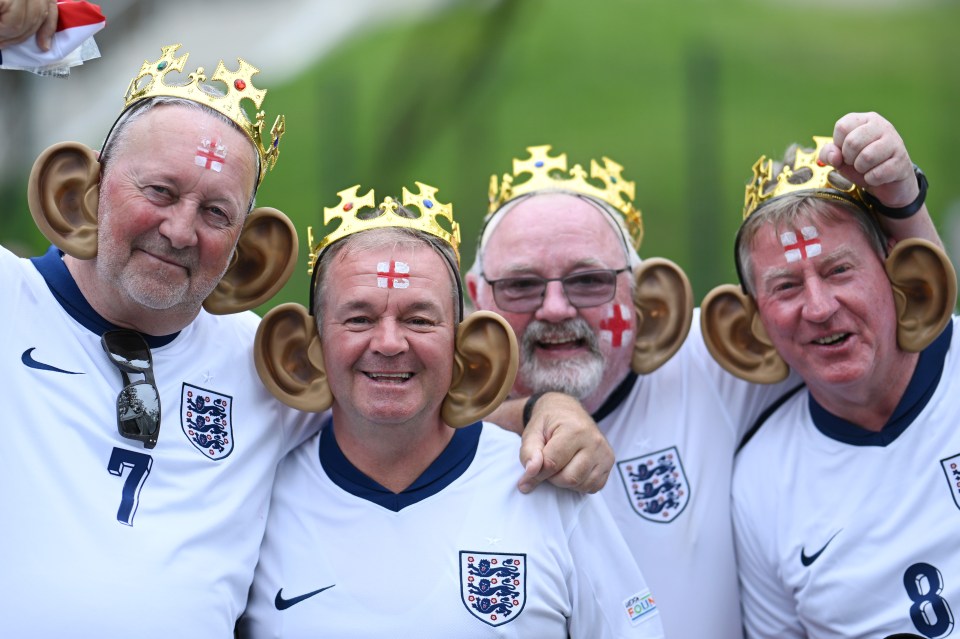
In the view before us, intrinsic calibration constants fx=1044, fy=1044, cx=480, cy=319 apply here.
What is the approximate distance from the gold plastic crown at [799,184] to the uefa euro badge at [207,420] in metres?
1.91

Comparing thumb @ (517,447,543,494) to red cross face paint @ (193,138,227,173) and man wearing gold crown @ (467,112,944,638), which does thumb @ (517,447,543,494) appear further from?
red cross face paint @ (193,138,227,173)

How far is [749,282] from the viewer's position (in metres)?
3.67

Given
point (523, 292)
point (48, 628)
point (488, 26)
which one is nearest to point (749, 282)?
point (523, 292)

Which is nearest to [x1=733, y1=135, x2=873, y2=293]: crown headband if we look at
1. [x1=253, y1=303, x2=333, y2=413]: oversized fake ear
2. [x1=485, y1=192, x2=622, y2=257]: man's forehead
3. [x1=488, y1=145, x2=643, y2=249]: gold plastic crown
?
[x1=485, y1=192, x2=622, y2=257]: man's forehead

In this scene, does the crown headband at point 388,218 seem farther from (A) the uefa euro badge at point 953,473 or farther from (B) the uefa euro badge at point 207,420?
(A) the uefa euro badge at point 953,473

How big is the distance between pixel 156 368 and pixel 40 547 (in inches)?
25.0

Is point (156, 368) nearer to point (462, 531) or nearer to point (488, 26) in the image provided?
point (462, 531)

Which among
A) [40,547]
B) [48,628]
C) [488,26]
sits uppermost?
[488,26]

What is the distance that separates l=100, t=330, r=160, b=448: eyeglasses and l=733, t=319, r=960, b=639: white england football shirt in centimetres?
199

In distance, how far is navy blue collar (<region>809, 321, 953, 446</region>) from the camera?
3.46 meters

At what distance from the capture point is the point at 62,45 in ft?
8.79

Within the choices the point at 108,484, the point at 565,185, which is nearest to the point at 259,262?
the point at 108,484

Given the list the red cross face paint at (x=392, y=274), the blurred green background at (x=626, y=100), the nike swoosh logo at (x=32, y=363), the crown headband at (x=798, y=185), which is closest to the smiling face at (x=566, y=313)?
the crown headband at (x=798, y=185)

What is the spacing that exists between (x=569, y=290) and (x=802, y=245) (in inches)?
33.5
